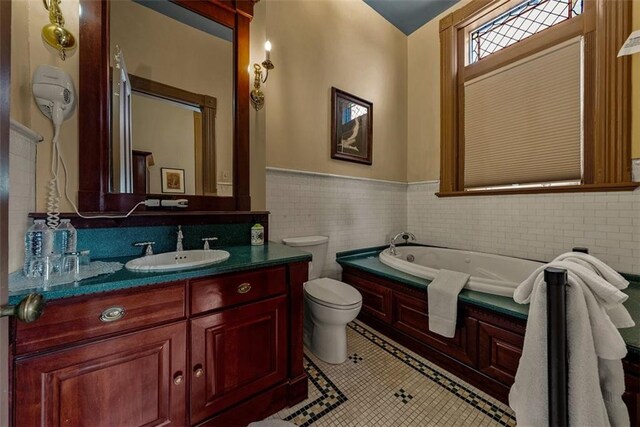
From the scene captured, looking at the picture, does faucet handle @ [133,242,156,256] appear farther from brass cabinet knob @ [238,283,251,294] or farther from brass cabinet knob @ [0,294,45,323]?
brass cabinet knob @ [0,294,45,323]

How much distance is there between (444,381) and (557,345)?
112cm

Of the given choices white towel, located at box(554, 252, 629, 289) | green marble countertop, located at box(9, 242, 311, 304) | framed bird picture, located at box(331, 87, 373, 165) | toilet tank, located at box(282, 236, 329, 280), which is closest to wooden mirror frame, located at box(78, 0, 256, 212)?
green marble countertop, located at box(9, 242, 311, 304)

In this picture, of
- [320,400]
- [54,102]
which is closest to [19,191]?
[54,102]

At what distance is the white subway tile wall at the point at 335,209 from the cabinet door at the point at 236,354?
0.87 m

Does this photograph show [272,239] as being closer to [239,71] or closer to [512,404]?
[239,71]

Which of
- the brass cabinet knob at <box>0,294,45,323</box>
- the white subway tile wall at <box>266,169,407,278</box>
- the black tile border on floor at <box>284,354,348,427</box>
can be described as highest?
the white subway tile wall at <box>266,169,407,278</box>

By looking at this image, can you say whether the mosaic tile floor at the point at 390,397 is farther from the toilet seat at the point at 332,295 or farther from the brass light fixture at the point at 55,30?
the brass light fixture at the point at 55,30

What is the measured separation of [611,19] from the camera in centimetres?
179

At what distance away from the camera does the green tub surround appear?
1111 mm

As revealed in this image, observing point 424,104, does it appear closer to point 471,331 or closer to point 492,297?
point 492,297

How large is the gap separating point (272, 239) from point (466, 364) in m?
1.59

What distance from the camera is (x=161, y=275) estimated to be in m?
0.98

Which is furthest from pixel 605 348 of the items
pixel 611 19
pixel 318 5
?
pixel 318 5

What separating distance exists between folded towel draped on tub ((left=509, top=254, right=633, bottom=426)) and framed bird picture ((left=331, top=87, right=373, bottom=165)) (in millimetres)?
1942
